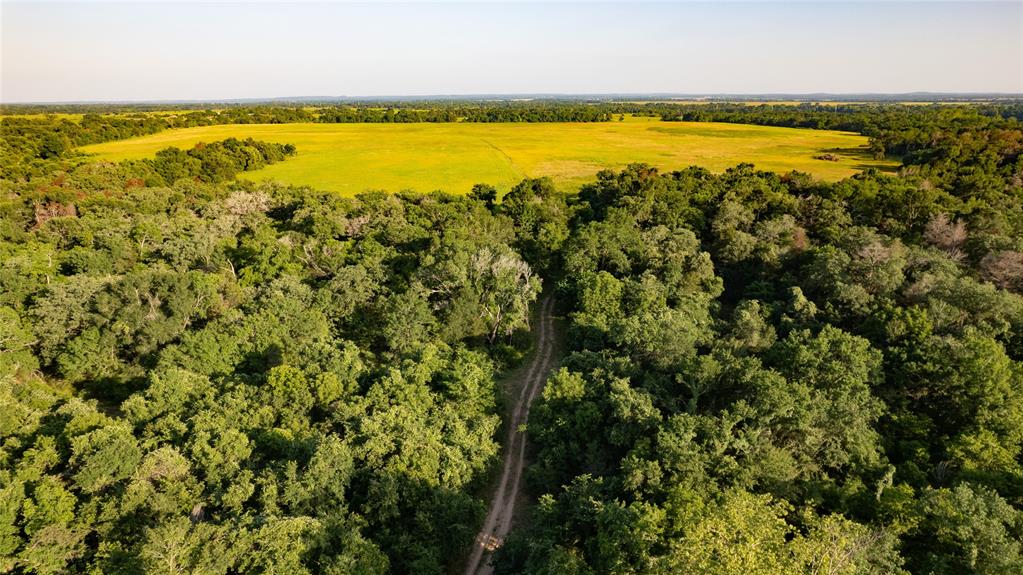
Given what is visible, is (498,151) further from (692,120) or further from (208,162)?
(692,120)

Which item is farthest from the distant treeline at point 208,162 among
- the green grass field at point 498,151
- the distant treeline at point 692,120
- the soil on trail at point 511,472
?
the soil on trail at point 511,472

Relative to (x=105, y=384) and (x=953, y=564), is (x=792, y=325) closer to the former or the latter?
(x=953, y=564)

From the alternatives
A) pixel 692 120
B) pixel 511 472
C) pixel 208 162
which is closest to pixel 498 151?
pixel 208 162

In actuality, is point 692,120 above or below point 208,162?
above

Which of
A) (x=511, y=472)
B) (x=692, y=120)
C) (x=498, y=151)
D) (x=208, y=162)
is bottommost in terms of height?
(x=511, y=472)

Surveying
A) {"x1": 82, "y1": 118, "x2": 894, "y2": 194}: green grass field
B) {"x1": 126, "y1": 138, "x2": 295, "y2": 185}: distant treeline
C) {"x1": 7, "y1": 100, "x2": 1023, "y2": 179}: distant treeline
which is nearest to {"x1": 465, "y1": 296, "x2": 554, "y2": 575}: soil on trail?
{"x1": 82, "y1": 118, "x2": 894, "y2": 194}: green grass field

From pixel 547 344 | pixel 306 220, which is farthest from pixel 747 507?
pixel 306 220

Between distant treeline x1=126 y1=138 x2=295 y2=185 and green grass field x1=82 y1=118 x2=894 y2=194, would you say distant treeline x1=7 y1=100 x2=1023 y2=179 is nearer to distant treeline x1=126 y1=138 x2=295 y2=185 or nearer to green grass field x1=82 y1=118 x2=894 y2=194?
green grass field x1=82 y1=118 x2=894 y2=194

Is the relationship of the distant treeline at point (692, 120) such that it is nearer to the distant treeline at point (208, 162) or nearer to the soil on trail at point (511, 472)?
the distant treeline at point (208, 162)
